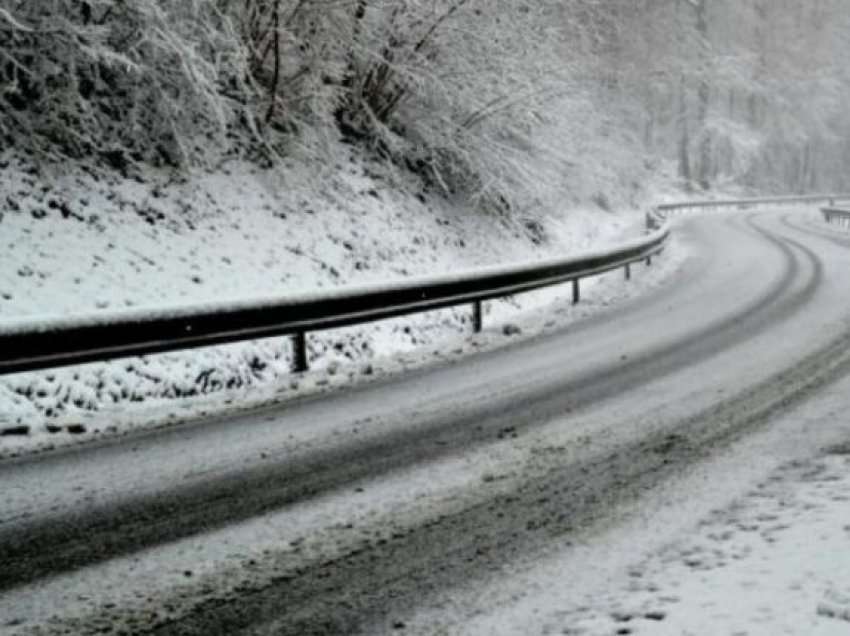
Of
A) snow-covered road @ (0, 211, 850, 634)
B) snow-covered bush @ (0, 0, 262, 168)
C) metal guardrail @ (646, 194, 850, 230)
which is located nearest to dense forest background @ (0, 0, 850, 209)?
snow-covered bush @ (0, 0, 262, 168)

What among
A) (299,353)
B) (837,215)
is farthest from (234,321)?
(837,215)

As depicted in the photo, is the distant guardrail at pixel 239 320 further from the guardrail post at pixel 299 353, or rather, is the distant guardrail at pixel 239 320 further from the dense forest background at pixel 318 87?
the dense forest background at pixel 318 87

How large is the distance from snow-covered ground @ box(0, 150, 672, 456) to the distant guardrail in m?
0.25

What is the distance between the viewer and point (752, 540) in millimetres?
4547

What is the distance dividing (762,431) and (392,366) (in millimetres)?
4522

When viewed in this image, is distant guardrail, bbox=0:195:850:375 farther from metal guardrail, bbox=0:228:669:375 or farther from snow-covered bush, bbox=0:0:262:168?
snow-covered bush, bbox=0:0:262:168

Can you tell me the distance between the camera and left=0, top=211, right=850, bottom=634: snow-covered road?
3820mm

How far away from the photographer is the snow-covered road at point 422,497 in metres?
3.82

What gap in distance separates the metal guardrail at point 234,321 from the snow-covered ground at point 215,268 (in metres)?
0.25

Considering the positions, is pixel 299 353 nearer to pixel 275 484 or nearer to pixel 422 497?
pixel 275 484

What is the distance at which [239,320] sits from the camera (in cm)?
898

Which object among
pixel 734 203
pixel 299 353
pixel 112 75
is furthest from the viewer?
pixel 734 203

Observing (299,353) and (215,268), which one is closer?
(299,353)

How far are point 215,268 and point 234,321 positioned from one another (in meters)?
3.61
